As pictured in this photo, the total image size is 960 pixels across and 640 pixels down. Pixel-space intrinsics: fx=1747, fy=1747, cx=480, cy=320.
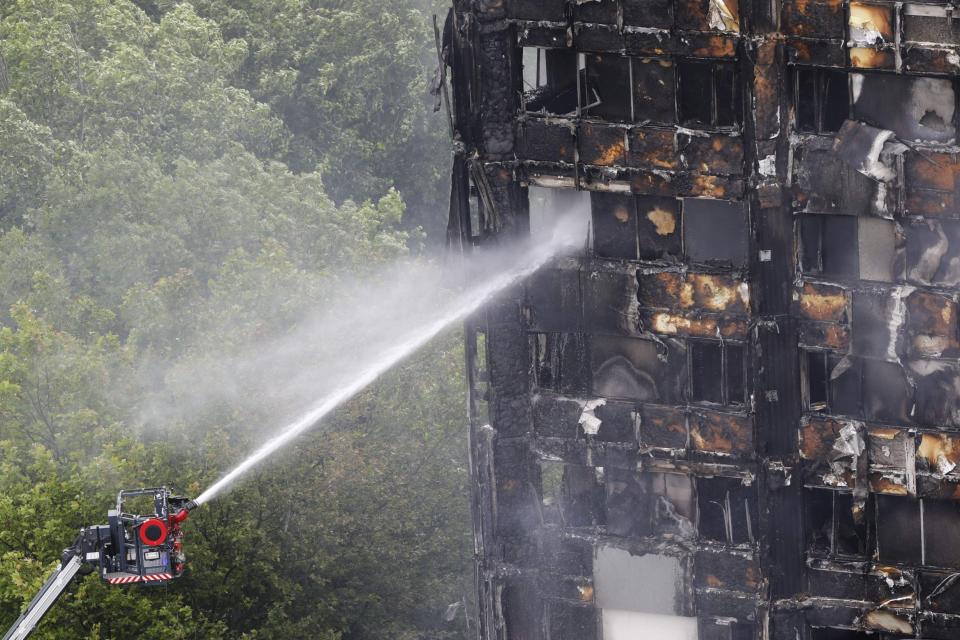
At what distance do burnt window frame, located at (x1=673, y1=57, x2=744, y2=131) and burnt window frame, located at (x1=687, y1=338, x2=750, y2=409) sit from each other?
10.2 ft

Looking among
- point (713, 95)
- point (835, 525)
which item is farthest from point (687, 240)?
point (835, 525)

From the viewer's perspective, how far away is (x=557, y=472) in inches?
2120

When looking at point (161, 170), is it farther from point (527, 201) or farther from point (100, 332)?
point (527, 201)

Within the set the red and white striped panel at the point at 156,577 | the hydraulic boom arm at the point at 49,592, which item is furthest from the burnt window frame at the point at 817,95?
the hydraulic boom arm at the point at 49,592

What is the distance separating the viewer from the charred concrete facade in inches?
949

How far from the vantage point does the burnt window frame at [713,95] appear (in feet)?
80.2

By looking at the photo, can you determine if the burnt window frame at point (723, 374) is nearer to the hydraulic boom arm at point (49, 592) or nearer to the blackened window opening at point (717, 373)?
the blackened window opening at point (717, 373)

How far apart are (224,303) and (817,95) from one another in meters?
33.5

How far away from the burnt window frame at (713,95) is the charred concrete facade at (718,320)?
1.7 inches

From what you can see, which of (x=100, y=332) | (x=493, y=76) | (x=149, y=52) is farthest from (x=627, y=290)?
(x=149, y=52)

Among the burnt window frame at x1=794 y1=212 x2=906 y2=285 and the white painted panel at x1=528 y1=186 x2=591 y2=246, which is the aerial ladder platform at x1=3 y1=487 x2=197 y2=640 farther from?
the burnt window frame at x1=794 y1=212 x2=906 y2=285

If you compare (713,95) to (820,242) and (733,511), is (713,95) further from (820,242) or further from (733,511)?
(733,511)

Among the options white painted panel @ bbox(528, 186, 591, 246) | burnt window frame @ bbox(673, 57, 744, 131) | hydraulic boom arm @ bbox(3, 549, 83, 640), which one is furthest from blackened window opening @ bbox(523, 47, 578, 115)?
hydraulic boom arm @ bbox(3, 549, 83, 640)

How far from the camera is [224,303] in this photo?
2175 inches
